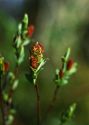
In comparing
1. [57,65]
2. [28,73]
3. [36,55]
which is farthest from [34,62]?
[57,65]

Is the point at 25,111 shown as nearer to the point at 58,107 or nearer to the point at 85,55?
the point at 58,107

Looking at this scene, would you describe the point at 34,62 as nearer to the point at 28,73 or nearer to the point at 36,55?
the point at 36,55

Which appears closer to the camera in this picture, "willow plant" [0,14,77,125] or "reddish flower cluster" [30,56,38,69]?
"reddish flower cluster" [30,56,38,69]

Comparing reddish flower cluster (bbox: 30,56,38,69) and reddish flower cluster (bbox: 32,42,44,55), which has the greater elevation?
reddish flower cluster (bbox: 32,42,44,55)

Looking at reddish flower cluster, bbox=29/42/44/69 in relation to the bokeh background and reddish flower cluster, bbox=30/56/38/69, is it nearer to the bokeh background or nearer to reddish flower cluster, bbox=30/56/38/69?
reddish flower cluster, bbox=30/56/38/69

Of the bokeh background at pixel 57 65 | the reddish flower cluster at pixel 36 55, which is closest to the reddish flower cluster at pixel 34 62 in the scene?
the reddish flower cluster at pixel 36 55

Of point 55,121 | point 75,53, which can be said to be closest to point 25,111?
point 55,121

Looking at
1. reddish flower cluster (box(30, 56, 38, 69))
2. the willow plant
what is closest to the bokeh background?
the willow plant

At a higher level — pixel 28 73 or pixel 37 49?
pixel 37 49

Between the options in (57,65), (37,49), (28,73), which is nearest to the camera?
(37,49)

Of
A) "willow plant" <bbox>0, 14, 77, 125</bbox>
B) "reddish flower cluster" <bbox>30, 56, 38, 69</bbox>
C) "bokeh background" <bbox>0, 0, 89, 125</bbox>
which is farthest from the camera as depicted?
"bokeh background" <bbox>0, 0, 89, 125</bbox>

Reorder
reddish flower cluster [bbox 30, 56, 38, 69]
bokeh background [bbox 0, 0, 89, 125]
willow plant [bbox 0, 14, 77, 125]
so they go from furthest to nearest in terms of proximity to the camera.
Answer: bokeh background [bbox 0, 0, 89, 125], willow plant [bbox 0, 14, 77, 125], reddish flower cluster [bbox 30, 56, 38, 69]
